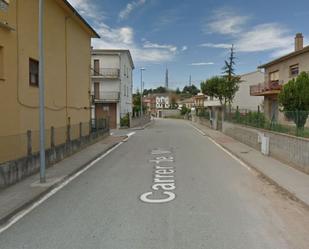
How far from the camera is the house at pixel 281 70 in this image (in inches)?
1109

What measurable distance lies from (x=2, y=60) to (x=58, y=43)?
5.83 m

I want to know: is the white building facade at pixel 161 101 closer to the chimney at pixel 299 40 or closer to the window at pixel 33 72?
the chimney at pixel 299 40

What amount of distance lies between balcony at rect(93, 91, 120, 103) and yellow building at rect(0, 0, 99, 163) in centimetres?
2186

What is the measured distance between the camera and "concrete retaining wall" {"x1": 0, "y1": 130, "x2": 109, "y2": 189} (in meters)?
8.44

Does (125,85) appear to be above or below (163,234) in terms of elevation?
above

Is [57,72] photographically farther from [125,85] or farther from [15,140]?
[125,85]

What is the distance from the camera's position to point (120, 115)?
43312mm

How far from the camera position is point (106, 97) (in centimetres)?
4309

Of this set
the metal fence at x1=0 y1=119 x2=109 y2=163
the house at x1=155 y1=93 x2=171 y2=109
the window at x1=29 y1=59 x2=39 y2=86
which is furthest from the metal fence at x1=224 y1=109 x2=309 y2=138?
the house at x1=155 y1=93 x2=171 y2=109

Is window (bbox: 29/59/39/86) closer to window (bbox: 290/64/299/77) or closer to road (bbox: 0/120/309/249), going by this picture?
road (bbox: 0/120/309/249)

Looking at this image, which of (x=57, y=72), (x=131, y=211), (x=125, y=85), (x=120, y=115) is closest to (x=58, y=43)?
(x=57, y=72)

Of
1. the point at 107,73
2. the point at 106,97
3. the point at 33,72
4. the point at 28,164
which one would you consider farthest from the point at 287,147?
the point at 107,73

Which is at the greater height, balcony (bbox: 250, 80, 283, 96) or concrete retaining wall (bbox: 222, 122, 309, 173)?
balcony (bbox: 250, 80, 283, 96)

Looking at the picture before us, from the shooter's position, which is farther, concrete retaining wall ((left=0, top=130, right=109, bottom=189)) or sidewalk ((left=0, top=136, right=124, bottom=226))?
concrete retaining wall ((left=0, top=130, right=109, bottom=189))
